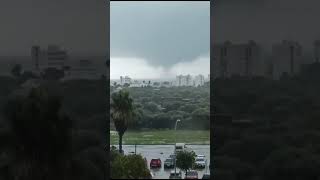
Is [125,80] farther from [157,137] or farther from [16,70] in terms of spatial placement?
[16,70]

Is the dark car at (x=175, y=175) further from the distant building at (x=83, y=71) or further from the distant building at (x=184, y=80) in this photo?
the distant building at (x=83, y=71)

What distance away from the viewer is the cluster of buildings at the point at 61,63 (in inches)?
306

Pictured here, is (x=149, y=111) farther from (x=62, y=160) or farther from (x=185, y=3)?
(x=62, y=160)

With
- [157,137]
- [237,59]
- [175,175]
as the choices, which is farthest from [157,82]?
[237,59]

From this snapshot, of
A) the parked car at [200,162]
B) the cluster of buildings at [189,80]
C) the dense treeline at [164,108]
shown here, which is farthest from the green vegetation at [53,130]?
the dense treeline at [164,108]

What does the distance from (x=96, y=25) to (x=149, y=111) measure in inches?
244

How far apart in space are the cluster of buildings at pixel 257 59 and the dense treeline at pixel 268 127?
0.11 metres

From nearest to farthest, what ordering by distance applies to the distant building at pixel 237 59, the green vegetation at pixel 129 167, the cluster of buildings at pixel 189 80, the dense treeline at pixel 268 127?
the dense treeline at pixel 268 127, the distant building at pixel 237 59, the cluster of buildings at pixel 189 80, the green vegetation at pixel 129 167

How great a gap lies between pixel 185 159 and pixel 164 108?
1594mm

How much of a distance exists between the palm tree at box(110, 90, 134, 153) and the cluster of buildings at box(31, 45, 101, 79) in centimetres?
526

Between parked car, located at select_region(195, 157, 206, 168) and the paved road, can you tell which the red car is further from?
parked car, located at select_region(195, 157, 206, 168)

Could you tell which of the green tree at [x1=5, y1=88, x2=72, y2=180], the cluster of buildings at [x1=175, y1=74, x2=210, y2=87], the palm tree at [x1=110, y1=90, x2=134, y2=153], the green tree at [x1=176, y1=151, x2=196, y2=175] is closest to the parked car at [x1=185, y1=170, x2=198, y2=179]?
the green tree at [x1=176, y1=151, x2=196, y2=175]

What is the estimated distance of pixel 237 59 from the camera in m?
7.96

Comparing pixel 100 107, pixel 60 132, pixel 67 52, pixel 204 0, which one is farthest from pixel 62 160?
pixel 204 0
